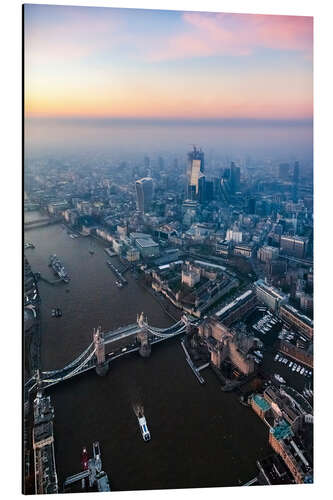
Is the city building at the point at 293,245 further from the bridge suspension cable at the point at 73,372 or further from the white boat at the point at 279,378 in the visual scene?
the bridge suspension cable at the point at 73,372

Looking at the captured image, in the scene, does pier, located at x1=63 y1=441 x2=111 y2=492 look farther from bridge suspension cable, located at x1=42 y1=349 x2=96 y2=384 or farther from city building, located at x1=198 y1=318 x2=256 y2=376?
city building, located at x1=198 y1=318 x2=256 y2=376

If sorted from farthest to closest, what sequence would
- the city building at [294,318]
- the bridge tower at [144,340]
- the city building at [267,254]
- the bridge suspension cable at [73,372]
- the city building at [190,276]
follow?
1. the city building at [267,254]
2. the city building at [190,276]
3. the city building at [294,318]
4. the bridge tower at [144,340]
5. the bridge suspension cable at [73,372]

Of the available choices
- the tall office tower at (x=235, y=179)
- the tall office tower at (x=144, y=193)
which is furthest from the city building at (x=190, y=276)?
the tall office tower at (x=144, y=193)

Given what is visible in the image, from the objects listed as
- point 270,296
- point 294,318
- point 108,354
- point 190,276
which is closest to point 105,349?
point 108,354

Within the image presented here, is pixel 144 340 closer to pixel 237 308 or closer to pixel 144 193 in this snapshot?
pixel 237 308

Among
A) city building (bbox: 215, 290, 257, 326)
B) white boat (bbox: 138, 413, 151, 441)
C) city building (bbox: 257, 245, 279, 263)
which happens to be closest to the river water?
white boat (bbox: 138, 413, 151, 441)
